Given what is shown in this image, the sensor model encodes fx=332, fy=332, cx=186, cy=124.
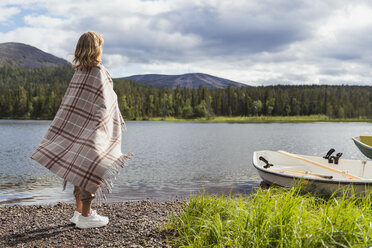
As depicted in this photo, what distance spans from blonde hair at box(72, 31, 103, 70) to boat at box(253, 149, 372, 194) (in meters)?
5.66

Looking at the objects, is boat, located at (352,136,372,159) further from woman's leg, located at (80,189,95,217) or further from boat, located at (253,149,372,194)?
woman's leg, located at (80,189,95,217)

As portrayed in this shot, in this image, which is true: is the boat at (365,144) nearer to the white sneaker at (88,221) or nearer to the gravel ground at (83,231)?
the gravel ground at (83,231)

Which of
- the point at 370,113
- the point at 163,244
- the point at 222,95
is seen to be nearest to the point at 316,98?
the point at 370,113

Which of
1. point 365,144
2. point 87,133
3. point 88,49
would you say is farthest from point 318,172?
point 88,49

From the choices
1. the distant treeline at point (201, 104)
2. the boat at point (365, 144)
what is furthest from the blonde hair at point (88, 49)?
the distant treeline at point (201, 104)

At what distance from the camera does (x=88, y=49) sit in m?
5.06

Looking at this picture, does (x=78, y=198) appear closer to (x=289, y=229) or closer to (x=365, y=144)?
(x=289, y=229)

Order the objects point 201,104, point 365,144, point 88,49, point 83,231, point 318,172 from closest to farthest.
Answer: point 88,49
point 83,231
point 318,172
point 365,144
point 201,104

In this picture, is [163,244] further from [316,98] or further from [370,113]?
[370,113]

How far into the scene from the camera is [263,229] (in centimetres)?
409

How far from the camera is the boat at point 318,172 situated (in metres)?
9.61

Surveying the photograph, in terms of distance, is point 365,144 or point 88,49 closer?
point 88,49

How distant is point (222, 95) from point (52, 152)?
15616cm

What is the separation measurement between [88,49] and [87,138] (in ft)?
4.45
